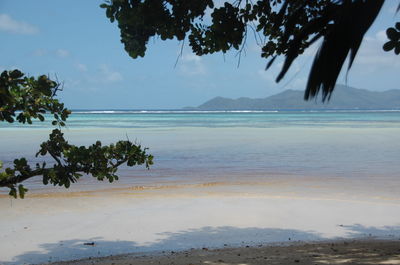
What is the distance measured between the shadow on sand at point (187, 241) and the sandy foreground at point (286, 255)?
0.30 m

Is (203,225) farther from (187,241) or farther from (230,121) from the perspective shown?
(230,121)

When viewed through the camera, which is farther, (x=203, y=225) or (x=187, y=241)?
(x=203, y=225)

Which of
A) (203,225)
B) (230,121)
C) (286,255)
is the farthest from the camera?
(230,121)

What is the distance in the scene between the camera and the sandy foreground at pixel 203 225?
16.6 ft

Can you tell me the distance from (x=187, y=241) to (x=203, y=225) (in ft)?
2.93

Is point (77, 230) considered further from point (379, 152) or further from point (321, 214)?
point (379, 152)

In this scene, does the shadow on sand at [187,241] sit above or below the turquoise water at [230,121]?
below

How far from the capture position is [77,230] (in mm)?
6582

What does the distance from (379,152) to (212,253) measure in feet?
46.5

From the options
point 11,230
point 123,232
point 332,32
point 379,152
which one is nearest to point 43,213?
point 11,230

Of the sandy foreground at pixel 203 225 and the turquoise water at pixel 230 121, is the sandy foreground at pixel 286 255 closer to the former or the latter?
the sandy foreground at pixel 203 225

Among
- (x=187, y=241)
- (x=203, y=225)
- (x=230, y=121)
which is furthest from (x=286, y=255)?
(x=230, y=121)

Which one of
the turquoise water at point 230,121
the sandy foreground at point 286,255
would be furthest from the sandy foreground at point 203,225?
the turquoise water at point 230,121

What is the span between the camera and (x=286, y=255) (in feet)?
15.5
